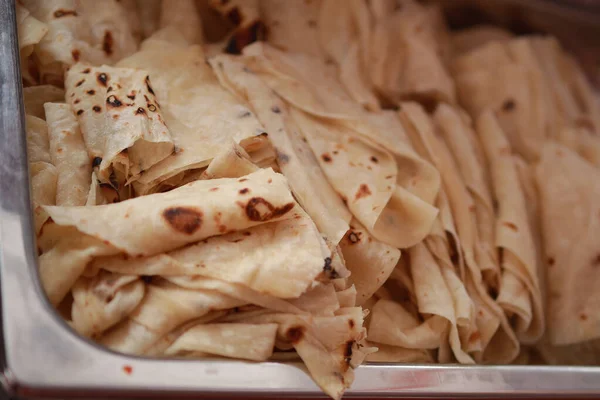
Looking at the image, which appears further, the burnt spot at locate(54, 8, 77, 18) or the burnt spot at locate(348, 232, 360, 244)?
the burnt spot at locate(54, 8, 77, 18)

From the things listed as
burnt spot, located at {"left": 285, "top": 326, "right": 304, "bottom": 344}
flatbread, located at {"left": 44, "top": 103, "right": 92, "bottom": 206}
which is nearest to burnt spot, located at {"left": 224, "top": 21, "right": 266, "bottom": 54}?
flatbread, located at {"left": 44, "top": 103, "right": 92, "bottom": 206}

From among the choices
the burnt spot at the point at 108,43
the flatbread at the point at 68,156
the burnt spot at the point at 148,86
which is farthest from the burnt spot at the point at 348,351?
the burnt spot at the point at 108,43

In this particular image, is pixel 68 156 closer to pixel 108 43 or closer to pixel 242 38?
pixel 108 43

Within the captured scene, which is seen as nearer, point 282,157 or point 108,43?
point 282,157

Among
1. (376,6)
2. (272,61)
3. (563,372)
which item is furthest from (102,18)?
(563,372)

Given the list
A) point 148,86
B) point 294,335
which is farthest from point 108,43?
point 294,335

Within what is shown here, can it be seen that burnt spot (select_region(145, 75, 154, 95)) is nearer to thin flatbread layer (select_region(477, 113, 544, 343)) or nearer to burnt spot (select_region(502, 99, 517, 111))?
thin flatbread layer (select_region(477, 113, 544, 343))
